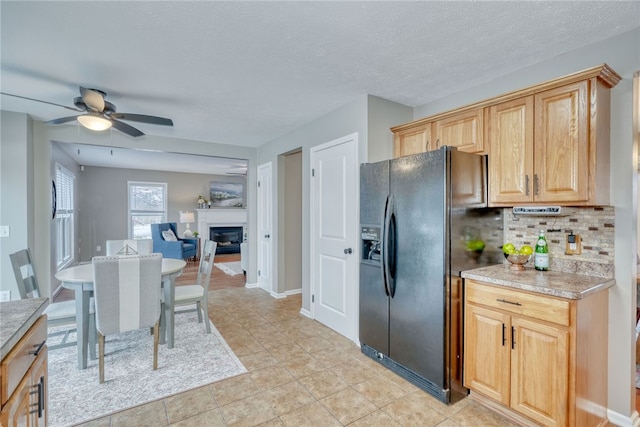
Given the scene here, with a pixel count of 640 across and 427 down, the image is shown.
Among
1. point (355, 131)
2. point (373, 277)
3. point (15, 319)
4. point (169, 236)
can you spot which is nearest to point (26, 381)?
point (15, 319)

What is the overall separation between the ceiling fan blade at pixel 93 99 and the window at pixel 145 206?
6061mm

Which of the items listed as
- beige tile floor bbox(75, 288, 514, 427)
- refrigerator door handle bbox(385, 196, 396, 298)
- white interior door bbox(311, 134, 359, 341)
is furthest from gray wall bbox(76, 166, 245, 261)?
refrigerator door handle bbox(385, 196, 396, 298)

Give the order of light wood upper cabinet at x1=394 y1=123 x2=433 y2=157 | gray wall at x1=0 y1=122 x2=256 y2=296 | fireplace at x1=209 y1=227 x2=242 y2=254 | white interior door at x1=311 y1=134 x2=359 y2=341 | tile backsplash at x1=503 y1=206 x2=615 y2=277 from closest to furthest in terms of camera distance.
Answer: tile backsplash at x1=503 y1=206 x2=615 y2=277 < light wood upper cabinet at x1=394 y1=123 x2=433 y2=157 < white interior door at x1=311 y1=134 x2=359 y2=341 < gray wall at x1=0 y1=122 x2=256 y2=296 < fireplace at x1=209 y1=227 x2=242 y2=254

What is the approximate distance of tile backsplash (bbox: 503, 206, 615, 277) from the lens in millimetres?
1983

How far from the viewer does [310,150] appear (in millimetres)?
3793

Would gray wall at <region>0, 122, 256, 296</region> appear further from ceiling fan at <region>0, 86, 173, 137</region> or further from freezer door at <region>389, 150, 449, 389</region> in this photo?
freezer door at <region>389, 150, 449, 389</region>

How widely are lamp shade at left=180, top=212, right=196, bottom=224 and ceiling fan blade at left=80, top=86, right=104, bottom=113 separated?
6.01 m

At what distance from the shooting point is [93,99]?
2.56 m

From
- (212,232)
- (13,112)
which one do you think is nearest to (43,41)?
(13,112)

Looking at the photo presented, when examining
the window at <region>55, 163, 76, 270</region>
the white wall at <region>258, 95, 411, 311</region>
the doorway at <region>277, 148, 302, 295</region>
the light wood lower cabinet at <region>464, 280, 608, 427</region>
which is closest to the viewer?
the light wood lower cabinet at <region>464, 280, 608, 427</region>

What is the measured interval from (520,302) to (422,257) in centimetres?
65

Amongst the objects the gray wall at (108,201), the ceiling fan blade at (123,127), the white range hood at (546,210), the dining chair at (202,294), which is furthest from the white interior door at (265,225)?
the gray wall at (108,201)

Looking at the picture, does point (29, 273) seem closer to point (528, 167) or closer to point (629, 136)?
point (528, 167)

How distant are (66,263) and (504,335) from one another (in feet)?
23.6
